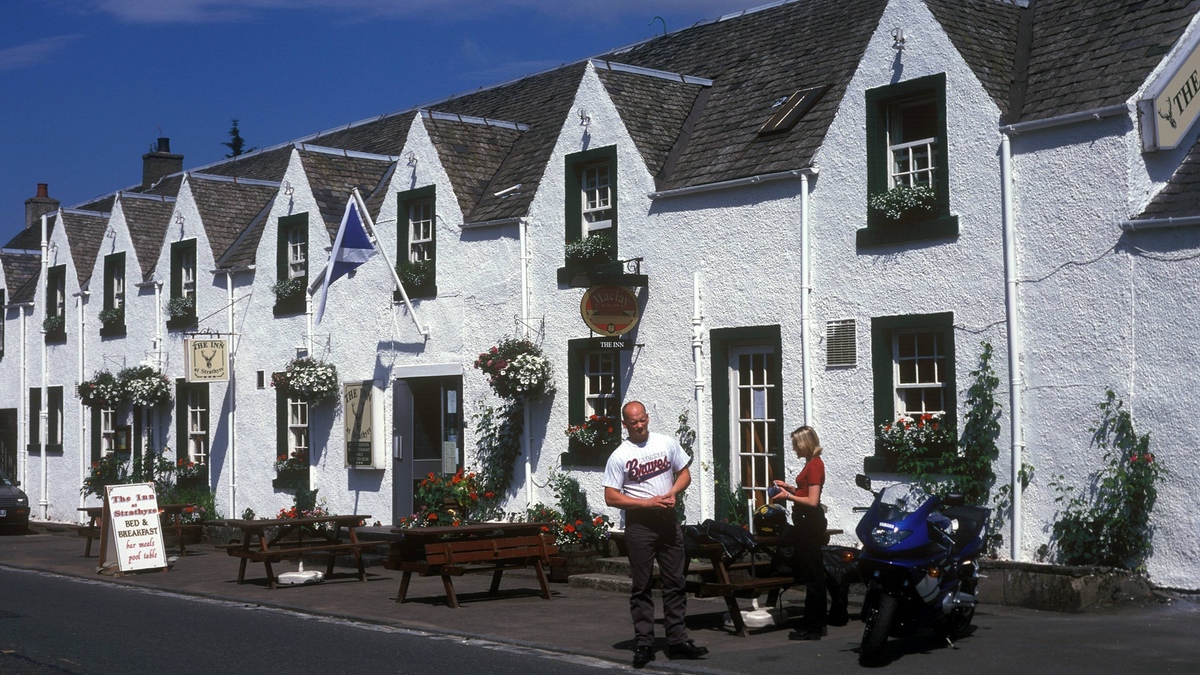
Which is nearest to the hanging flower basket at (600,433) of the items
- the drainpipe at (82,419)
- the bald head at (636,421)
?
the bald head at (636,421)

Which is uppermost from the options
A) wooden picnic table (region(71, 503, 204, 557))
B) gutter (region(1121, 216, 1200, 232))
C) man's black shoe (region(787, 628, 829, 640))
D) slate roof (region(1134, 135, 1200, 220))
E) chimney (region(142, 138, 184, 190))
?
chimney (region(142, 138, 184, 190))

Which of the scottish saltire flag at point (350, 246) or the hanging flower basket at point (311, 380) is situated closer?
the scottish saltire flag at point (350, 246)

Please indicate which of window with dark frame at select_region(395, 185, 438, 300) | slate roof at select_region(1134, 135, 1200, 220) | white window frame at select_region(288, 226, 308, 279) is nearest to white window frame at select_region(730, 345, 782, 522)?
slate roof at select_region(1134, 135, 1200, 220)

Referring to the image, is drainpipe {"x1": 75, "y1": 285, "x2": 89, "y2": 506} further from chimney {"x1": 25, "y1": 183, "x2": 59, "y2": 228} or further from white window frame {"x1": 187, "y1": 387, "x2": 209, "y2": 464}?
chimney {"x1": 25, "y1": 183, "x2": 59, "y2": 228}

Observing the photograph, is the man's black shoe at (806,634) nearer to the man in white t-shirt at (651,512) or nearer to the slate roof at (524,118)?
the man in white t-shirt at (651,512)

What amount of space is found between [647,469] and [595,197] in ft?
26.9

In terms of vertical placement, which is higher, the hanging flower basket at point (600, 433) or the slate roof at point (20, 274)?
the slate roof at point (20, 274)

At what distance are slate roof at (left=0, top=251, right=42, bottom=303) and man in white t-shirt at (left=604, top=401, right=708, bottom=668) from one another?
1025 inches

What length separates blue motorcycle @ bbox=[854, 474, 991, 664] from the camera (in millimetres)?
10148

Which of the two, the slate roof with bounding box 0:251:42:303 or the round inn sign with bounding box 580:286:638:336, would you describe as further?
the slate roof with bounding box 0:251:42:303

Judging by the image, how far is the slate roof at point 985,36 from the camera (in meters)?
14.5

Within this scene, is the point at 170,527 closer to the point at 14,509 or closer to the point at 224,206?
the point at 224,206

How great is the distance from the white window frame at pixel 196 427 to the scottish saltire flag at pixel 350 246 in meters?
6.71

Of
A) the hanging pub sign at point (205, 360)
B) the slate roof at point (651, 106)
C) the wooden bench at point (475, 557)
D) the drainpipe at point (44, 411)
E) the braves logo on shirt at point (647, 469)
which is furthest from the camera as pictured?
the drainpipe at point (44, 411)
